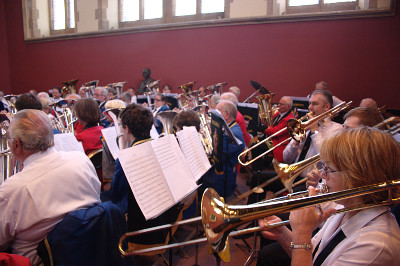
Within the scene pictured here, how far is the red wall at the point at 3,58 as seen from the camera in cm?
1251

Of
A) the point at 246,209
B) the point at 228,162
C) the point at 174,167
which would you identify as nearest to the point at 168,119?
the point at 228,162

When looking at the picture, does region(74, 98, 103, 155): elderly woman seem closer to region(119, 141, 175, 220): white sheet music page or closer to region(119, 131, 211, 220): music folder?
region(119, 131, 211, 220): music folder

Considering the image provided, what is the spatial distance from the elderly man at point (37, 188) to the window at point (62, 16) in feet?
38.6

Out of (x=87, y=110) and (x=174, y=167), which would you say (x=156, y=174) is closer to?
(x=174, y=167)

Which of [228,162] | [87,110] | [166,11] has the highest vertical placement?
[166,11]

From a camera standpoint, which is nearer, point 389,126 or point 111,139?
point 389,126

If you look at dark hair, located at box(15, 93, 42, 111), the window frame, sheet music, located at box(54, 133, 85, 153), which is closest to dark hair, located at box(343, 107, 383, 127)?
sheet music, located at box(54, 133, 85, 153)

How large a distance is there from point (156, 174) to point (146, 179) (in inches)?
3.4

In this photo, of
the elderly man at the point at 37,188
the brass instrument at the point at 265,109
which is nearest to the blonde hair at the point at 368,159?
the elderly man at the point at 37,188

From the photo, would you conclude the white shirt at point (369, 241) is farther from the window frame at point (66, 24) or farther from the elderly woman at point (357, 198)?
the window frame at point (66, 24)

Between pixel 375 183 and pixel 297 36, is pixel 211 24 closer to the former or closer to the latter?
pixel 297 36

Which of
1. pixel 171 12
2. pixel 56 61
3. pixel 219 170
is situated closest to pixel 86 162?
pixel 219 170

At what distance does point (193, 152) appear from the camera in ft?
Answer: 7.54

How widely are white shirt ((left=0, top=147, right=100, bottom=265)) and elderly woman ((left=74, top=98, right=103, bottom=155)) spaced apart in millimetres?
1672
